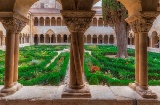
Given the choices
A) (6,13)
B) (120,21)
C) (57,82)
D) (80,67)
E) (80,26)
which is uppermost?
(120,21)

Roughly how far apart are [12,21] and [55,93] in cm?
226

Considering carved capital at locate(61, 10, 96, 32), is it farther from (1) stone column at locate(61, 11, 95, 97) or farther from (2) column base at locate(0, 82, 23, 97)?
(2) column base at locate(0, 82, 23, 97)

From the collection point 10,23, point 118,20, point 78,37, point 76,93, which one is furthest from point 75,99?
point 118,20

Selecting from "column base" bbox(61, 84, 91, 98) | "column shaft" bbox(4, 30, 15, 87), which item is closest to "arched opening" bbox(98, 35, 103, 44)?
"column shaft" bbox(4, 30, 15, 87)

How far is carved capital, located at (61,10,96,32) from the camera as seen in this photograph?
541 cm

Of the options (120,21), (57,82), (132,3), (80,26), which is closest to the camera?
(80,26)

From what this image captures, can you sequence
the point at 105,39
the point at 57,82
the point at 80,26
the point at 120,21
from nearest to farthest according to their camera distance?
the point at 80,26, the point at 57,82, the point at 120,21, the point at 105,39

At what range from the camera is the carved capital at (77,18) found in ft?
17.7

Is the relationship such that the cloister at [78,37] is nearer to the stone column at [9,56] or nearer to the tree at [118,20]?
the stone column at [9,56]

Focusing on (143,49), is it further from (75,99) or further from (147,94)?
(75,99)

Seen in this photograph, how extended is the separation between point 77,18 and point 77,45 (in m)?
0.70

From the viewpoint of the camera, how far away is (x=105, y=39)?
159 ft

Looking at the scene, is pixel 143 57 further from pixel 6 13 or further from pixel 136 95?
pixel 6 13

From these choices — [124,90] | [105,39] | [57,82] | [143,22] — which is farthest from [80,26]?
[105,39]
